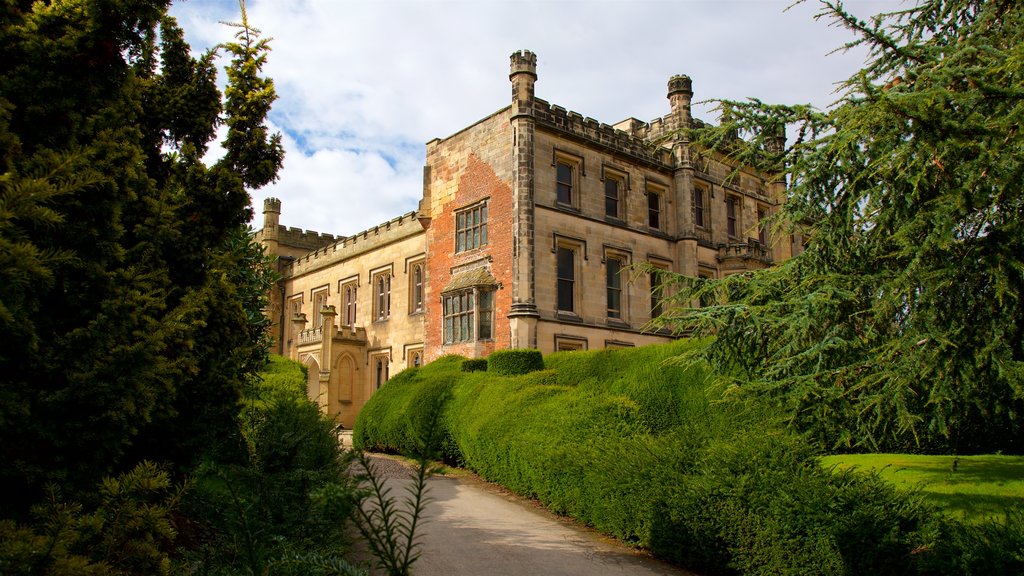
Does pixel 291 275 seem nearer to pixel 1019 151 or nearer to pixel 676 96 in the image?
pixel 676 96

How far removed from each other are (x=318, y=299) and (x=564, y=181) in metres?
16.5

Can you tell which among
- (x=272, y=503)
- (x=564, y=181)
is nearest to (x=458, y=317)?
(x=564, y=181)

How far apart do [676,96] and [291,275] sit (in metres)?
21.8

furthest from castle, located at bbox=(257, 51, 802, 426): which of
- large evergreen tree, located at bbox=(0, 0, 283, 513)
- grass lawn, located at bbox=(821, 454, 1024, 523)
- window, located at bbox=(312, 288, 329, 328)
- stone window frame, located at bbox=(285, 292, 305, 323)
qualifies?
large evergreen tree, located at bbox=(0, 0, 283, 513)

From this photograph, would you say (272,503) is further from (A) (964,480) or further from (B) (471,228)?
(B) (471,228)

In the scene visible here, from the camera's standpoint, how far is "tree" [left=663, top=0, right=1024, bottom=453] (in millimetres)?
5629

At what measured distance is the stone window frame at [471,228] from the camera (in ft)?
75.0

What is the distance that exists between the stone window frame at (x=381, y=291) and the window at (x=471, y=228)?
5.82m

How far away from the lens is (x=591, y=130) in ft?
78.0

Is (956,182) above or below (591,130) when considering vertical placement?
below

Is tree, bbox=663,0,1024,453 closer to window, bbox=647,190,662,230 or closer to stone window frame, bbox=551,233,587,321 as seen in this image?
stone window frame, bbox=551,233,587,321

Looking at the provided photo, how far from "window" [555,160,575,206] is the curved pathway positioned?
1334cm

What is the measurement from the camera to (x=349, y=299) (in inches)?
1259

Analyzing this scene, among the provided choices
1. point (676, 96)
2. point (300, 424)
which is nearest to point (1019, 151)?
point (300, 424)
